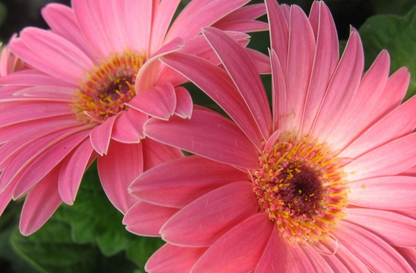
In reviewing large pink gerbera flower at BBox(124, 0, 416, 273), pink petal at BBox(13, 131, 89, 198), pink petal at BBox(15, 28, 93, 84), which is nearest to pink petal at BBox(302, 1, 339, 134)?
large pink gerbera flower at BBox(124, 0, 416, 273)

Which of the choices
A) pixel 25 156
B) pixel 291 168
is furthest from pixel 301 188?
pixel 25 156

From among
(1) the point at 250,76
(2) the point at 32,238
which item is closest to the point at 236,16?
(1) the point at 250,76

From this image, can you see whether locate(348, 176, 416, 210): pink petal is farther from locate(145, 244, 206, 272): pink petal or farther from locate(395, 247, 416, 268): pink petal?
locate(145, 244, 206, 272): pink petal

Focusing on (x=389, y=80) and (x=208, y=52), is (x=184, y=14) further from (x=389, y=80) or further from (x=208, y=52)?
(x=389, y=80)

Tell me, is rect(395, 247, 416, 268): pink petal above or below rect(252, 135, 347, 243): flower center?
below

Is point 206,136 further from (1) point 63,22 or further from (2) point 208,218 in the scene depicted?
(1) point 63,22
